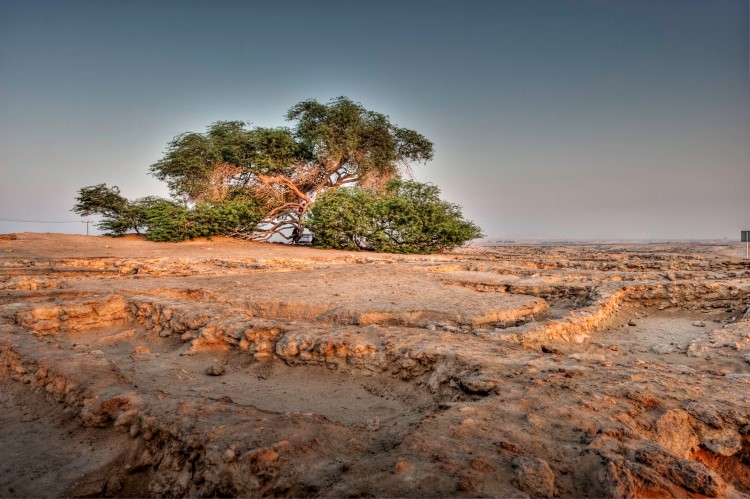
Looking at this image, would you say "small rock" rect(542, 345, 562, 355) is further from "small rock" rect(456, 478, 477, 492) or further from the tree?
the tree

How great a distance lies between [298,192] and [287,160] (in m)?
1.76

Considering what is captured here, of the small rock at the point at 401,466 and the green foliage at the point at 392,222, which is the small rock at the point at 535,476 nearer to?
the small rock at the point at 401,466

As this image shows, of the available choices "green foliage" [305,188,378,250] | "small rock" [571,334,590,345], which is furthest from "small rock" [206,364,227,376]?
"green foliage" [305,188,378,250]

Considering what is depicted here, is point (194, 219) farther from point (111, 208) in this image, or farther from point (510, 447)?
point (510, 447)

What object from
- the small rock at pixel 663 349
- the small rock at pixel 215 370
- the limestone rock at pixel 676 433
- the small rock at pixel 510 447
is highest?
the small rock at pixel 510 447

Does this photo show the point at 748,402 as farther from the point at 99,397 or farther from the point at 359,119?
the point at 359,119

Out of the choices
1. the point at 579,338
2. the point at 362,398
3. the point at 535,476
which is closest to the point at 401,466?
the point at 535,476

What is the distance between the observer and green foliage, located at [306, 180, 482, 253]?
1894 centimetres

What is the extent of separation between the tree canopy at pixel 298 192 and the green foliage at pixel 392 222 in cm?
5

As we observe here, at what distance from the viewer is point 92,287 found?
693 cm

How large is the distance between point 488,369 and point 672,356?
9.32 feet

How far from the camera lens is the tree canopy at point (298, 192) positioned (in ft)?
62.0

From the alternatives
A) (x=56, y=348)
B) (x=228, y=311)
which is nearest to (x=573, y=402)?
(x=228, y=311)

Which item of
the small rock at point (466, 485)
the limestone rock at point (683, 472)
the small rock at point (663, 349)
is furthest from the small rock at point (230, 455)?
the small rock at point (663, 349)
